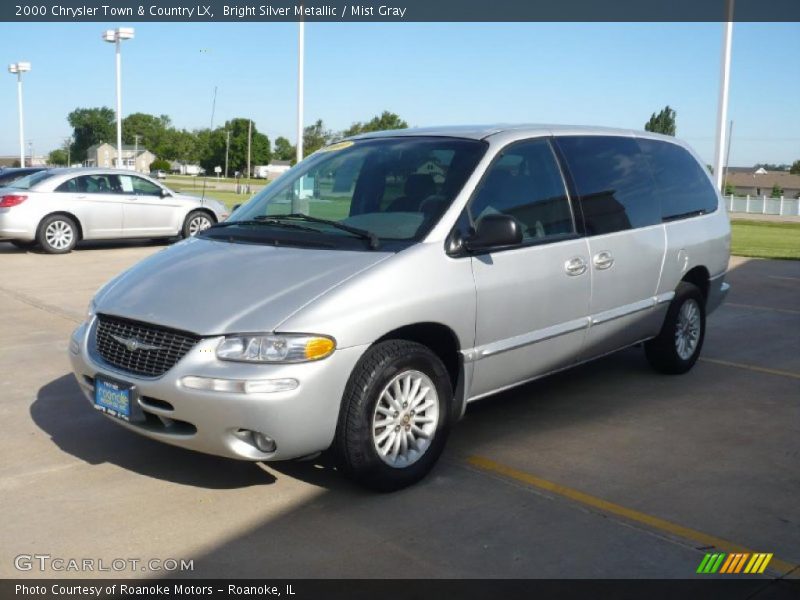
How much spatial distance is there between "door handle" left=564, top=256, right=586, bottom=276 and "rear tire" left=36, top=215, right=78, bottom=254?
39.1 feet

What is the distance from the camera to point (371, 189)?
524 cm

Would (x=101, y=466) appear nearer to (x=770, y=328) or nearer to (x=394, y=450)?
(x=394, y=450)

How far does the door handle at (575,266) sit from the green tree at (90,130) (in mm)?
129111

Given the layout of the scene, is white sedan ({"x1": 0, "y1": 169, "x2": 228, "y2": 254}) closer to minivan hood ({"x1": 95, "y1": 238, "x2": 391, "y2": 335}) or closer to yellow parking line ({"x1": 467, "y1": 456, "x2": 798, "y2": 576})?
minivan hood ({"x1": 95, "y1": 238, "x2": 391, "y2": 335})

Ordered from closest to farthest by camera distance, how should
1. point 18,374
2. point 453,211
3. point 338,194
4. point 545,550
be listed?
1. point 545,550
2. point 453,211
3. point 338,194
4. point 18,374

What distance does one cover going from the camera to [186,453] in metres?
5.00

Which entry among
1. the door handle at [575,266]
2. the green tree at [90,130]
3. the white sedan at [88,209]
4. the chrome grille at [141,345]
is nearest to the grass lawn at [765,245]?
the white sedan at [88,209]

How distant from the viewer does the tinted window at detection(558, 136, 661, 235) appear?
18.6 ft

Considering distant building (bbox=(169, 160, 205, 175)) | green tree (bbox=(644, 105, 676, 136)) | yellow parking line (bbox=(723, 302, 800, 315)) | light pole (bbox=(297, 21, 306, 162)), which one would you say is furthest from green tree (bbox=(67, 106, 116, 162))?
yellow parking line (bbox=(723, 302, 800, 315))

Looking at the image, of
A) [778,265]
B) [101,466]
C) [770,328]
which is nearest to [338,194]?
[101,466]

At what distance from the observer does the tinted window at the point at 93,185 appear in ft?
50.2

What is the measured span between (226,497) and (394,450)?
34.5 inches

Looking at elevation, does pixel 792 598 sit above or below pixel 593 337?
below

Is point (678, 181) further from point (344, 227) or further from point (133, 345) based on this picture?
point (133, 345)
